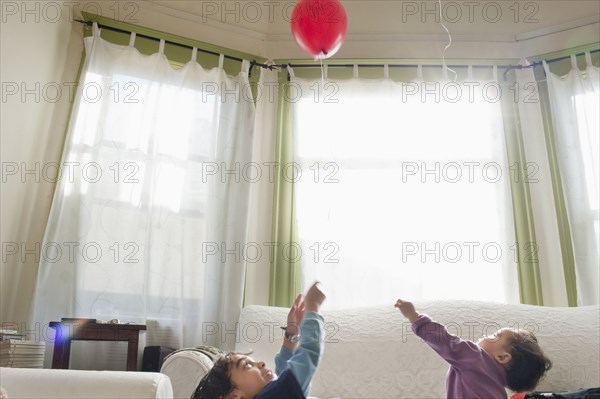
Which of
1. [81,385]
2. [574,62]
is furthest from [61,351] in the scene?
[574,62]

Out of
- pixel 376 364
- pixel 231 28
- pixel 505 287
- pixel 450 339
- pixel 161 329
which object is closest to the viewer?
pixel 450 339

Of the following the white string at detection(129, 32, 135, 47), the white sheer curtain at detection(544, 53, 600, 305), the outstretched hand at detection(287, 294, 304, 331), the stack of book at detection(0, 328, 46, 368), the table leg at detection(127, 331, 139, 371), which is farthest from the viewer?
the white string at detection(129, 32, 135, 47)

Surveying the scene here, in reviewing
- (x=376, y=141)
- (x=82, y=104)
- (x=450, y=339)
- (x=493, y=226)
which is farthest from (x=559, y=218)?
(x=82, y=104)

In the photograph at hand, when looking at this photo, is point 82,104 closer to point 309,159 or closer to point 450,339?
point 309,159

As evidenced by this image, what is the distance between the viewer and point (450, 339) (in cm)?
165

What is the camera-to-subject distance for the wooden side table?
2521 millimetres

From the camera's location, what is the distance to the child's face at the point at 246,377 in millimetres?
1477

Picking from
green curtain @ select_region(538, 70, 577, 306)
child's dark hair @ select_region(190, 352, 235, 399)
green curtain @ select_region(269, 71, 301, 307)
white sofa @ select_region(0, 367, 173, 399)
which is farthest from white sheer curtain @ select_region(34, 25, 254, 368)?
green curtain @ select_region(538, 70, 577, 306)

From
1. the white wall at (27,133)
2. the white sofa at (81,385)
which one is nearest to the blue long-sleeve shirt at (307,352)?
the white sofa at (81,385)

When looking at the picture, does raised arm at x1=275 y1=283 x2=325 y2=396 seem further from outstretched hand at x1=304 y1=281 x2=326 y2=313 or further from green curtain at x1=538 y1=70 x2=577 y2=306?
green curtain at x1=538 y1=70 x2=577 y2=306

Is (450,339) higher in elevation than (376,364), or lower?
higher

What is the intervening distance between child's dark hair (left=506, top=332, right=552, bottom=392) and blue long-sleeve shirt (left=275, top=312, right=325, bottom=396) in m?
0.66

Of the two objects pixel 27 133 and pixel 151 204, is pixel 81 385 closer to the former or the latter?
pixel 151 204

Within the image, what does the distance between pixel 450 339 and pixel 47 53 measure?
2.66m
